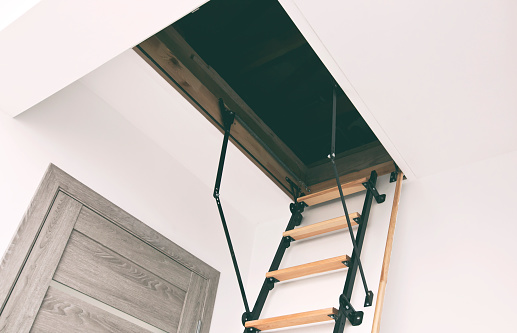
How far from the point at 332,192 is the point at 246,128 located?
2.27 feet

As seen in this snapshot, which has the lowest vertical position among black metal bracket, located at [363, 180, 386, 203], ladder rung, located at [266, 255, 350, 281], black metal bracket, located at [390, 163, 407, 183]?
ladder rung, located at [266, 255, 350, 281]

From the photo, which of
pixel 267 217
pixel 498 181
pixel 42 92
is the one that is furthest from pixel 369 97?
pixel 42 92

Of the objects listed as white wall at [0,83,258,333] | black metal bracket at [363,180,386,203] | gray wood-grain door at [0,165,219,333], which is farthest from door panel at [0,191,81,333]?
black metal bracket at [363,180,386,203]

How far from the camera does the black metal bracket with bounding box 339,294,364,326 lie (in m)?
2.39

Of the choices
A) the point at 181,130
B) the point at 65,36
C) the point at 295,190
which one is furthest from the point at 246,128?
the point at 65,36

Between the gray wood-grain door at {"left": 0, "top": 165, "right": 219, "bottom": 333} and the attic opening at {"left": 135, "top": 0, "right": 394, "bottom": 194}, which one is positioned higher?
the attic opening at {"left": 135, "top": 0, "right": 394, "bottom": 194}

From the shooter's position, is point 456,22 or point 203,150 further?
point 203,150

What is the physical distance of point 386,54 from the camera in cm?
222

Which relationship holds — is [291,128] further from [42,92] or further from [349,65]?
[42,92]

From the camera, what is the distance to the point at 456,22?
79.7 inches

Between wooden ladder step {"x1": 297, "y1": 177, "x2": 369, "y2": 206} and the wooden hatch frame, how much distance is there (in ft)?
0.55

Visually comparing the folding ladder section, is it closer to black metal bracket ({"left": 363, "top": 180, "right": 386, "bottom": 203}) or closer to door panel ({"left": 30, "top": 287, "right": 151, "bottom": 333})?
black metal bracket ({"left": 363, "top": 180, "right": 386, "bottom": 203})

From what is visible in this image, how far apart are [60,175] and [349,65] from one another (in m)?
1.52

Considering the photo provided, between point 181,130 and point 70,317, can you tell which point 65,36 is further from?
point 70,317
